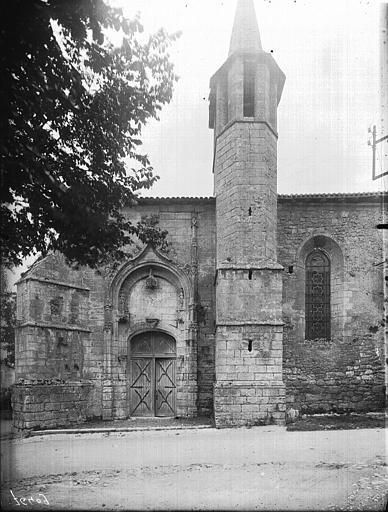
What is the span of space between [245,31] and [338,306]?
8.08 meters

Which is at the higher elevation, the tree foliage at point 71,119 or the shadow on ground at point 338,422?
the tree foliage at point 71,119

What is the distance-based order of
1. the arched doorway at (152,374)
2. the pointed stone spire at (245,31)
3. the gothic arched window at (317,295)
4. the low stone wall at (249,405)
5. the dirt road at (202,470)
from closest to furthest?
the dirt road at (202,470), the low stone wall at (249,405), the pointed stone spire at (245,31), the arched doorway at (152,374), the gothic arched window at (317,295)

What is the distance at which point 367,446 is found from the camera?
10.7 metres

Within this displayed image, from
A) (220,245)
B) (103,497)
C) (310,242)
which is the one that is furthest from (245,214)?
(103,497)

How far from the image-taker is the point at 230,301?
14.0 meters

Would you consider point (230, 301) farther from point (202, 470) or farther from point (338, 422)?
point (202, 470)

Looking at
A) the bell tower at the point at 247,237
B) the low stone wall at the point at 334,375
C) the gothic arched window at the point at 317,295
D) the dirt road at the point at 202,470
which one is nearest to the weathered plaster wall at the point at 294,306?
the low stone wall at the point at 334,375

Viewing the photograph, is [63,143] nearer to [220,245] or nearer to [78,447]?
[78,447]

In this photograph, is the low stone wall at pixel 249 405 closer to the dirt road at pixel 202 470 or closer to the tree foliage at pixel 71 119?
the dirt road at pixel 202 470

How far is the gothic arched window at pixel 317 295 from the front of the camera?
16.0 metres

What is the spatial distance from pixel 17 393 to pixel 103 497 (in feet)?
22.1

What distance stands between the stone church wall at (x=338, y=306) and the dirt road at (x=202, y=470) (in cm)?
292

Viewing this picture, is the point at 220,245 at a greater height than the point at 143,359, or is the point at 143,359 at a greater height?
the point at 220,245

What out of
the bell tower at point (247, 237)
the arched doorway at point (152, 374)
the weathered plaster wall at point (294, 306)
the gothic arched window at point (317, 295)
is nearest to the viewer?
the bell tower at point (247, 237)
